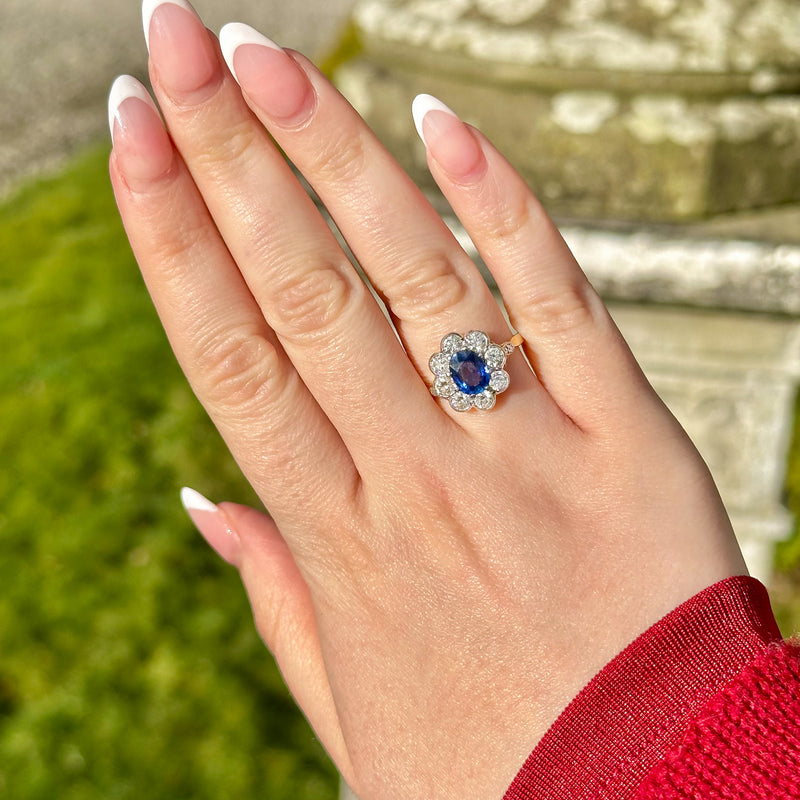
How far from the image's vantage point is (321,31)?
26.4 feet

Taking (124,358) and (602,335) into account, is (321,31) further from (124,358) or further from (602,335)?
(602,335)

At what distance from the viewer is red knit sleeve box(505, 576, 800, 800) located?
3.24 feet

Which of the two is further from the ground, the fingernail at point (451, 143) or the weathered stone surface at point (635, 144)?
the fingernail at point (451, 143)

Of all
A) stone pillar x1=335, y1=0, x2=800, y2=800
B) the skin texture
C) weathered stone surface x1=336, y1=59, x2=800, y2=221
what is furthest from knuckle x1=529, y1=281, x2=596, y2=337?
weathered stone surface x1=336, y1=59, x2=800, y2=221

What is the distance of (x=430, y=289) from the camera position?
129 centimetres

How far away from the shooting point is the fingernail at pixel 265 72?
117cm

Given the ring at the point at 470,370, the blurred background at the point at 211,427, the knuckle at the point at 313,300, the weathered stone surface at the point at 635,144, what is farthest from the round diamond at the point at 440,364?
the weathered stone surface at the point at 635,144

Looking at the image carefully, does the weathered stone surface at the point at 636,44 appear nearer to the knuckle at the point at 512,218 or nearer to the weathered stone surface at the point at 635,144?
the weathered stone surface at the point at 635,144

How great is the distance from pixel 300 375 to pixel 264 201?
25 cm

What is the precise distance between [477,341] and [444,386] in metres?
0.08

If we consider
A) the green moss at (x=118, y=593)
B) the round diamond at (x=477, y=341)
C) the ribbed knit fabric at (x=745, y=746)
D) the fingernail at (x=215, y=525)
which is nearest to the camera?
the ribbed knit fabric at (x=745, y=746)

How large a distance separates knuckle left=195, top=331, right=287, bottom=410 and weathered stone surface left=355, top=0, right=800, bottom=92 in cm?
70

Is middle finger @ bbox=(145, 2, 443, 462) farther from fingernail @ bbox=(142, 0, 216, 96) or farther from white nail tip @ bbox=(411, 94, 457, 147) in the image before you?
white nail tip @ bbox=(411, 94, 457, 147)

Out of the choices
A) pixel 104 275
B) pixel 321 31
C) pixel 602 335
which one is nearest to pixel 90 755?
pixel 602 335
